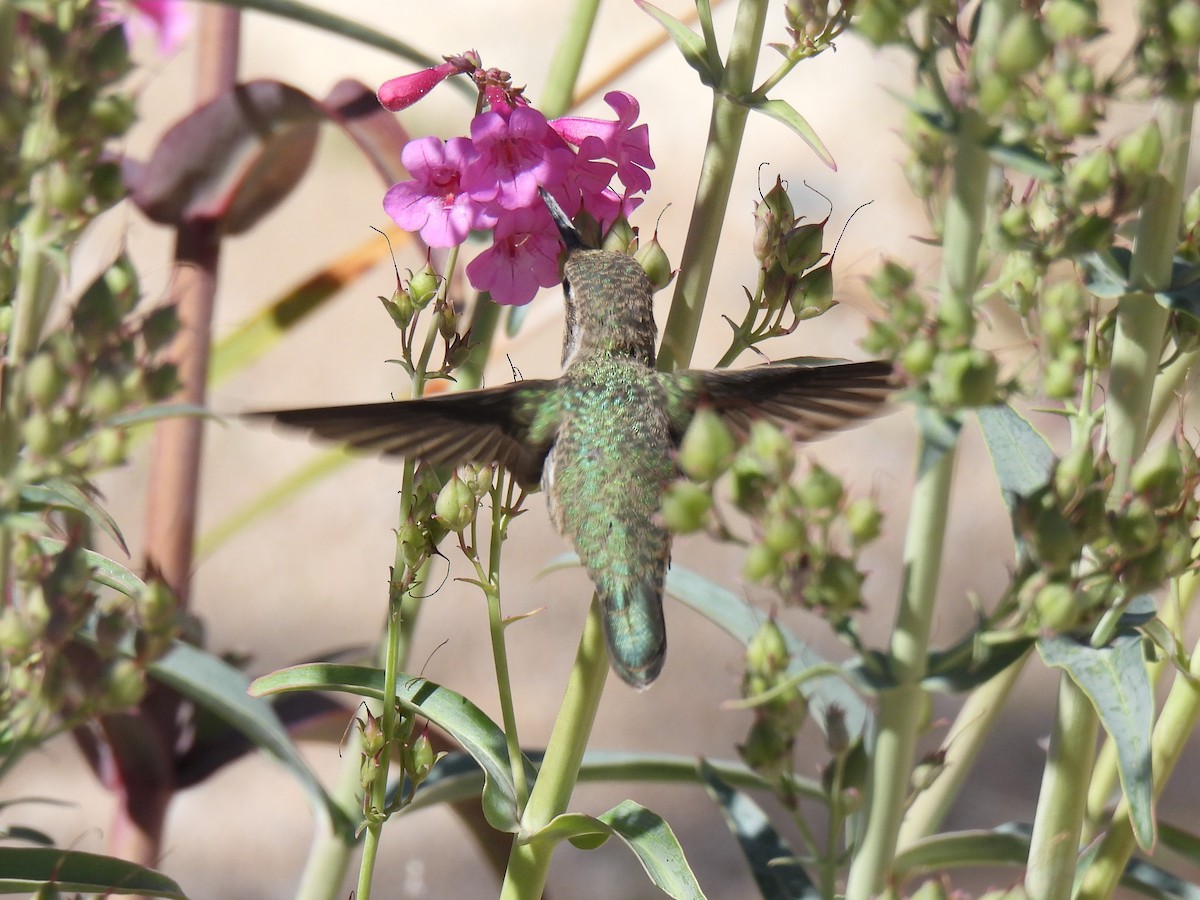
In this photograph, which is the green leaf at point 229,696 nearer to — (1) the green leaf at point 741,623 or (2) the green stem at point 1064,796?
(1) the green leaf at point 741,623

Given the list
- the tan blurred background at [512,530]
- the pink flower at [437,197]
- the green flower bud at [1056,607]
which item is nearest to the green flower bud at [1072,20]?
the green flower bud at [1056,607]

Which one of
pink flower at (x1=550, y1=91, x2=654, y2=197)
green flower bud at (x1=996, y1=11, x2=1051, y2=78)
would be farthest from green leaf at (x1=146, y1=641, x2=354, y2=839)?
green flower bud at (x1=996, y1=11, x2=1051, y2=78)

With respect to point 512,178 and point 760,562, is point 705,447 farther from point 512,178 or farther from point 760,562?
point 512,178

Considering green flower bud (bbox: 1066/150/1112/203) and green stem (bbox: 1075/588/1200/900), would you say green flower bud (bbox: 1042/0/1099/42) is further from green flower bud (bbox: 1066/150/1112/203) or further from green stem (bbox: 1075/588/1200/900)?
green stem (bbox: 1075/588/1200/900)

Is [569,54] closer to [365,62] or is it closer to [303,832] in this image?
[303,832]

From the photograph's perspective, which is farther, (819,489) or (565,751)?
(565,751)

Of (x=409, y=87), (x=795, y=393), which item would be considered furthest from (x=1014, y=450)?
(x=409, y=87)
